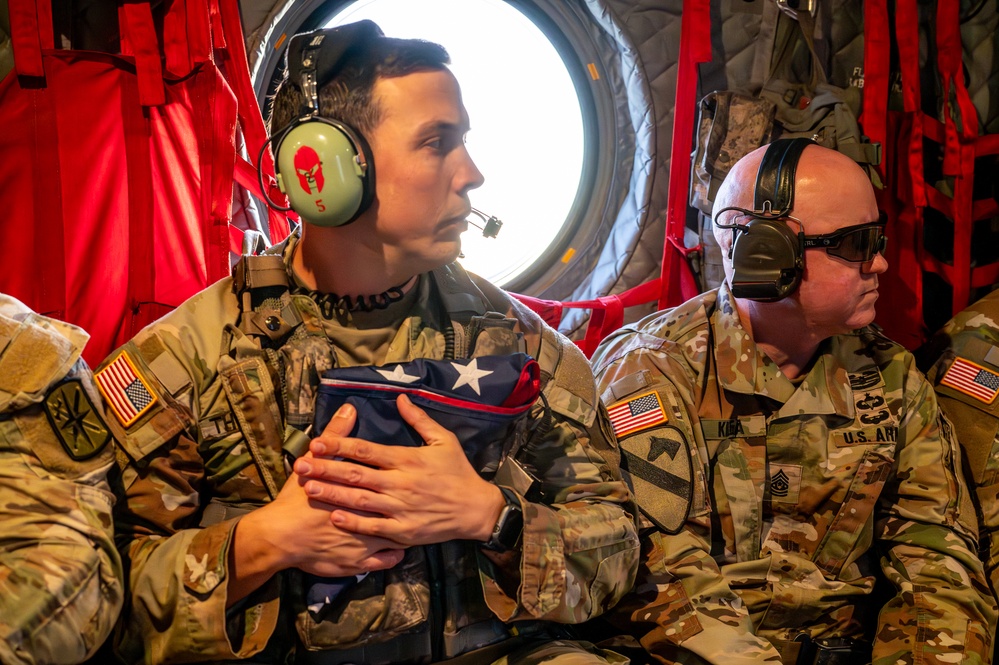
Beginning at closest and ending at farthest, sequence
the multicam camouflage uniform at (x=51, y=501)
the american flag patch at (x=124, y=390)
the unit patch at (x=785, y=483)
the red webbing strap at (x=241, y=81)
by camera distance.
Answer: the multicam camouflage uniform at (x=51, y=501) < the american flag patch at (x=124, y=390) < the unit patch at (x=785, y=483) < the red webbing strap at (x=241, y=81)

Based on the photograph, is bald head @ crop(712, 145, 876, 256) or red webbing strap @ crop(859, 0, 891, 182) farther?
red webbing strap @ crop(859, 0, 891, 182)

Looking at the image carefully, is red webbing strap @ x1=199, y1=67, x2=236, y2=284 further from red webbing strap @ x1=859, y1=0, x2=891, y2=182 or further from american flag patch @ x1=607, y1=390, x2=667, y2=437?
red webbing strap @ x1=859, y1=0, x2=891, y2=182

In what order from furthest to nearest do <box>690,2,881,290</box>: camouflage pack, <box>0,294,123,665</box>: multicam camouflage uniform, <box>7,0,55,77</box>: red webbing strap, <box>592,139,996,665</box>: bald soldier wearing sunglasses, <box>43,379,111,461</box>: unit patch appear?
1. <box>690,2,881,290</box>: camouflage pack
2. <box>7,0,55,77</box>: red webbing strap
3. <box>592,139,996,665</box>: bald soldier wearing sunglasses
4. <box>43,379,111,461</box>: unit patch
5. <box>0,294,123,665</box>: multicam camouflage uniform

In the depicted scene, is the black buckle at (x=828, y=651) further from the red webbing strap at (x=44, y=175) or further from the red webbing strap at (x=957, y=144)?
the red webbing strap at (x=44, y=175)

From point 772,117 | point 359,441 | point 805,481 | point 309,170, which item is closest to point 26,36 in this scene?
point 309,170

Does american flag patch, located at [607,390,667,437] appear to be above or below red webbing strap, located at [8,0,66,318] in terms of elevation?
below

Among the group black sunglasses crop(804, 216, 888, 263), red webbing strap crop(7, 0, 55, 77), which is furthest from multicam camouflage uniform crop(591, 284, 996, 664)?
red webbing strap crop(7, 0, 55, 77)

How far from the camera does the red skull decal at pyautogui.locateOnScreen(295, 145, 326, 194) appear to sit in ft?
4.98

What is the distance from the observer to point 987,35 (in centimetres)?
304

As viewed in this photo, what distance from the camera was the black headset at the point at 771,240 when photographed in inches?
82.4

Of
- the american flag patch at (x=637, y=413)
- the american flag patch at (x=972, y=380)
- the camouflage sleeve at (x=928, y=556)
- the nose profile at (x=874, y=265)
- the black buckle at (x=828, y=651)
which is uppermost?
the nose profile at (x=874, y=265)

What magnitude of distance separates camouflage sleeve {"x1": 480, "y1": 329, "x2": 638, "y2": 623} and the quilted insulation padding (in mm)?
1201

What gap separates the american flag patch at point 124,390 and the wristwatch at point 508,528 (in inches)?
24.4

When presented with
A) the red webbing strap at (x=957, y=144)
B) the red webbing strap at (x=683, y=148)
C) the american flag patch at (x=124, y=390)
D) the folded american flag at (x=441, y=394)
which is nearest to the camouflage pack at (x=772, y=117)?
the red webbing strap at (x=683, y=148)
